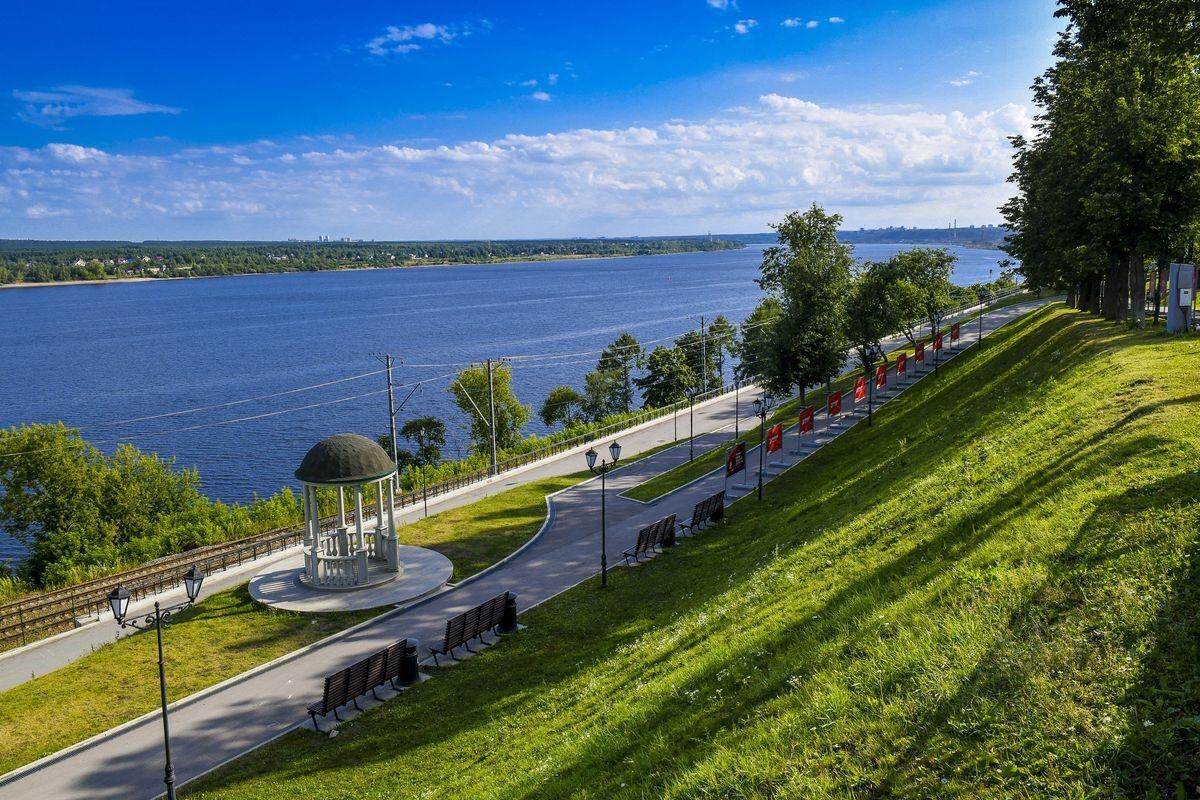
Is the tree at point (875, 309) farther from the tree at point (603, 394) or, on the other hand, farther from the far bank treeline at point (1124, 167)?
the tree at point (603, 394)

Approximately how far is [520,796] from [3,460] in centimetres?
4228

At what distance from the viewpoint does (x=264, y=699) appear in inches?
614

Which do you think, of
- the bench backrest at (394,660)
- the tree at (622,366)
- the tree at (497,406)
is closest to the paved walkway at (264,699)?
the bench backrest at (394,660)

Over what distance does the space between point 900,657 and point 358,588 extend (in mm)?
16749

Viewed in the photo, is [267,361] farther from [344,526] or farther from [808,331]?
[344,526]

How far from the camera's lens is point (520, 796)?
889cm

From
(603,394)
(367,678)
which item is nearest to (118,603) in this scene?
(367,678)

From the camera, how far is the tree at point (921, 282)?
41750 mm

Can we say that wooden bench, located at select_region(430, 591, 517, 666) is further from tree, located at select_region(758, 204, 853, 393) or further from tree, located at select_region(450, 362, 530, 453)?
tree, located at select_region(450, 362, 530, 453)

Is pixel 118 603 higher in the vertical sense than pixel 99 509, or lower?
higher

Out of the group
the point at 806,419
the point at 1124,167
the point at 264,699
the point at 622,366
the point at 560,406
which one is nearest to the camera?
the point at 264,699

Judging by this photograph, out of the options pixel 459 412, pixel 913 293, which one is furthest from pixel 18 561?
pixel 913 293

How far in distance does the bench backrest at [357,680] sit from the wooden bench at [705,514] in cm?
1126

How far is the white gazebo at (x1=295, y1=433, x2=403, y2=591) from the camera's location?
857 inches
